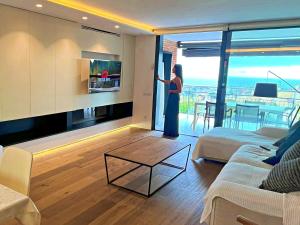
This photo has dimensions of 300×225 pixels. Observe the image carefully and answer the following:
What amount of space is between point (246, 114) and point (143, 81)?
2.46 metres

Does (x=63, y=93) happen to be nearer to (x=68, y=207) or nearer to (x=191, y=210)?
(x=68, y=207)

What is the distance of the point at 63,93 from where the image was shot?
441cm

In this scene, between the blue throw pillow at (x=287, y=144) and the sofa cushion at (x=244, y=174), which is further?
the blue throw pillow at (x=287, y=144)

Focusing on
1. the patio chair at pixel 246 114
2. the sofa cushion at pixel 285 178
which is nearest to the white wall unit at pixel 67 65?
the patio chair at pixel 246 114

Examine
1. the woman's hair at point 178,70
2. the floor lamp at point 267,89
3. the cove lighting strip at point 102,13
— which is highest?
the cove lighting strip at point 102,13

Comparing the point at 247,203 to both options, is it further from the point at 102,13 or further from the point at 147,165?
the point at 102,13

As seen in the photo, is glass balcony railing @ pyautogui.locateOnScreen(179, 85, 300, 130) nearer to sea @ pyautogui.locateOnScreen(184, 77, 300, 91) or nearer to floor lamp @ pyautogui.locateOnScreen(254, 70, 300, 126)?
sea @ pyautogui.locateOnScreen(184, 77, 300, 91)

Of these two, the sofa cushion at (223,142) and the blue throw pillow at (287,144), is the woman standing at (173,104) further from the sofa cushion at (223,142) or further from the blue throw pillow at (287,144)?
the blue throw pillow at (287,144)

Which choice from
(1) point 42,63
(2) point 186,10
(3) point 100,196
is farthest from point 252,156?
(1) point 42,63

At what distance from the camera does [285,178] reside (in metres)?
1.80

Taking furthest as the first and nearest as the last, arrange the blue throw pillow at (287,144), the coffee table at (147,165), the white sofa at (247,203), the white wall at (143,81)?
the white wall at (143,81) → the coffee table at (147,165) → the blue throw pillow at (287,144) → the white sofa at (247,203)

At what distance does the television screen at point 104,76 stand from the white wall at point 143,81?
0.67 meters

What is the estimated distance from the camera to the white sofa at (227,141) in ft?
12.1

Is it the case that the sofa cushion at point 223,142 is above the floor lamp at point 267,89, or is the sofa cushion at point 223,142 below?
below
